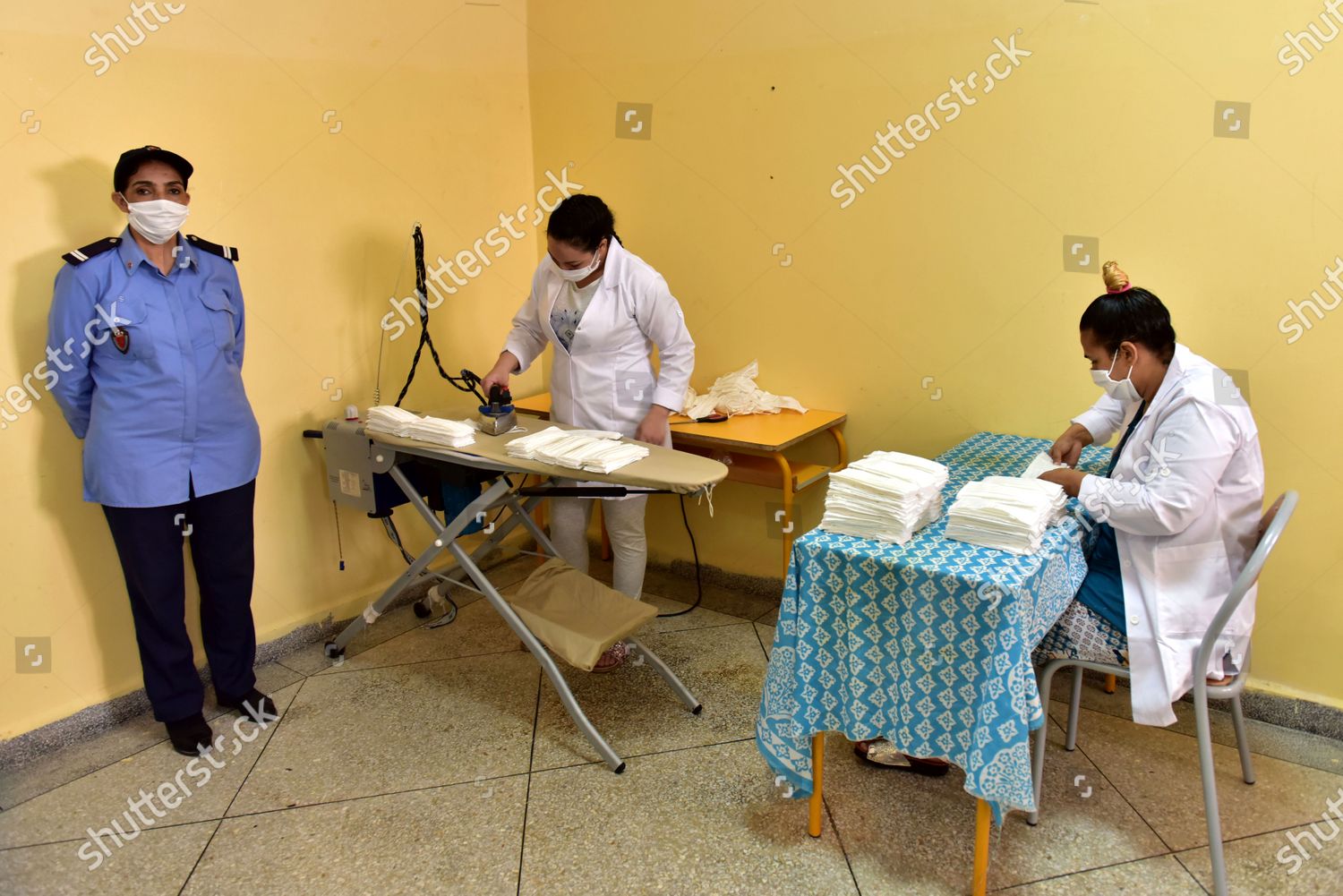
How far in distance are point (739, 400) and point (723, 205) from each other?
0.75 m

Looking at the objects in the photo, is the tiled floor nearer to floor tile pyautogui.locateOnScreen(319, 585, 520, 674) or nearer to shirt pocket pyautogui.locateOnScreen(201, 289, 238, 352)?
floor tile pyautogui.locateOnScreen(319, 585, 520, 674)

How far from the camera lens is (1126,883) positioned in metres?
1.85

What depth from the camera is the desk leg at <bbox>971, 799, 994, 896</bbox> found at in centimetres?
170

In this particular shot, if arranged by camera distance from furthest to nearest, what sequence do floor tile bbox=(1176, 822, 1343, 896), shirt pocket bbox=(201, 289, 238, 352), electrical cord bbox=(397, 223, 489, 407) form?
electrical cord bbox=(397, 223, 489, 407) < shirt pocket bbox=(201, 289, 238, 352) < floor tile bbox=(1176, 822, 1343, 896)

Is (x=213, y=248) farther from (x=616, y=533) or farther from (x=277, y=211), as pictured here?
(x=616, y=533)

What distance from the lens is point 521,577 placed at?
3.57 meters

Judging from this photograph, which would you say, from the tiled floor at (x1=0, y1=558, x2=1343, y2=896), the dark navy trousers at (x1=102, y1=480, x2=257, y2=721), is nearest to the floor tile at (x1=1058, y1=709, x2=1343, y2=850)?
the tiled floor at (x1=0, y1=558, x2=1343, y2=896)

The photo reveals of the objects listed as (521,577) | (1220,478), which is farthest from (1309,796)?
(521,577)

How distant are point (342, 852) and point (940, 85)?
2.77 metres

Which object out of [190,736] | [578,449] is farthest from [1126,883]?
[190,736]

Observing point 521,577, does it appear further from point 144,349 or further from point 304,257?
point 144,349

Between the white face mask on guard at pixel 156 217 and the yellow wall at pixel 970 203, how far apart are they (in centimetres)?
170

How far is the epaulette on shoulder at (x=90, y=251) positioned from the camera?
82.4 inches

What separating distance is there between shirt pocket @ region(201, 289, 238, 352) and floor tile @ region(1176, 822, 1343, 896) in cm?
281
